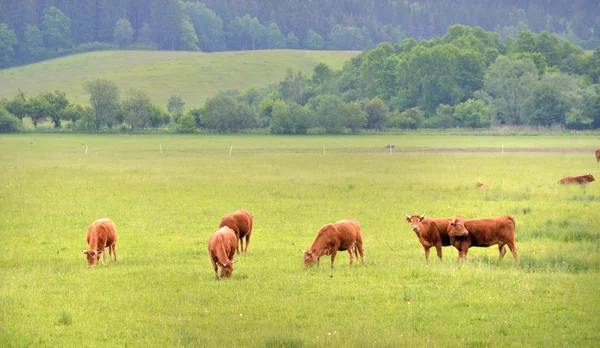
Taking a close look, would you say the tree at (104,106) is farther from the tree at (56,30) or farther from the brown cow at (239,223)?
the brown cow at (239,223)

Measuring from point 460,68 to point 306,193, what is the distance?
425ft

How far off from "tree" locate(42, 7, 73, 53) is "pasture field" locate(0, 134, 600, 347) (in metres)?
128

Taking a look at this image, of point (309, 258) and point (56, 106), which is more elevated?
point (56, 106)

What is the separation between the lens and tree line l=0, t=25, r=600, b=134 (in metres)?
126

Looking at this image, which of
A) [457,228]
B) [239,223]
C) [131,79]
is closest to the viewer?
[457,228]

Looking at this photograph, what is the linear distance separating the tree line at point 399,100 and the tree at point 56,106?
180 millimetres

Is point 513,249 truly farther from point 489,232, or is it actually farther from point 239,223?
point 239,223

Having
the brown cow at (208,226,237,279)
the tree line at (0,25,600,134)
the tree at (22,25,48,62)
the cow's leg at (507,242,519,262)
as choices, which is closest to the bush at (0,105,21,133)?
the tree line at (0,25,600,134)

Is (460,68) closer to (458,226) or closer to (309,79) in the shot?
(309,79)

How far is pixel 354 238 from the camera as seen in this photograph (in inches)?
779

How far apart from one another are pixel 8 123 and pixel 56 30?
71570mm

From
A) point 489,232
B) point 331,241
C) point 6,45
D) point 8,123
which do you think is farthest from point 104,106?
point 489,232

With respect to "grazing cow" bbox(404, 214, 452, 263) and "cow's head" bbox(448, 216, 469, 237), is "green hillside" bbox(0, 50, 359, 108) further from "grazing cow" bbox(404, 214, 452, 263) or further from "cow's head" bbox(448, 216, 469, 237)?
"cow's head" bbox(448, 216, 469, 237)

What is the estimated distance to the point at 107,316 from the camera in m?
15.7
